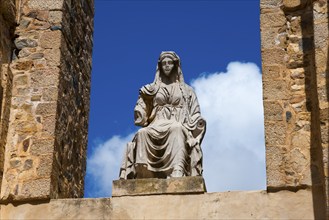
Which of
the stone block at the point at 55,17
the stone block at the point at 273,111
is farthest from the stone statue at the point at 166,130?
the stone block at the point at 55,17

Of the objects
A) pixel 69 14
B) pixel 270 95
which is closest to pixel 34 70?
pixel 69 14

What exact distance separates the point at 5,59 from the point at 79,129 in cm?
152

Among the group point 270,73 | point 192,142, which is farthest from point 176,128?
point 270,73

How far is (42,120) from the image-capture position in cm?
1081

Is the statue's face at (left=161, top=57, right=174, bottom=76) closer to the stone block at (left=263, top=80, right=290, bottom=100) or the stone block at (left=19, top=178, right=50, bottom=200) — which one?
the stone block at (left=263, top=80, right=290, bottom=100)

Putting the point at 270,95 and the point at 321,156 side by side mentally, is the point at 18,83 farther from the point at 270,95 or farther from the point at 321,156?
the point at 321,156

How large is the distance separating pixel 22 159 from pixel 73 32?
222 cm

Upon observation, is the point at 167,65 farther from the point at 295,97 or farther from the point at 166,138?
the point at 295,97

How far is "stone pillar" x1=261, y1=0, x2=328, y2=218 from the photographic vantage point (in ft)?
32.0

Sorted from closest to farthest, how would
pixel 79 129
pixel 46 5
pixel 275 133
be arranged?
pixel 275 133
pixel 46 5
pixel 79 129

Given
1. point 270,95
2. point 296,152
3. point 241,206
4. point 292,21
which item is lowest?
point 241,206

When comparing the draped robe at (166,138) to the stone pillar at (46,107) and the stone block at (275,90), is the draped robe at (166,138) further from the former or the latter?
the stone pillar at (46,107)

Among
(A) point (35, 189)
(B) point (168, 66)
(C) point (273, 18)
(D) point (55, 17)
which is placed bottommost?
(A) point (35, 189)

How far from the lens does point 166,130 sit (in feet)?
34.0
